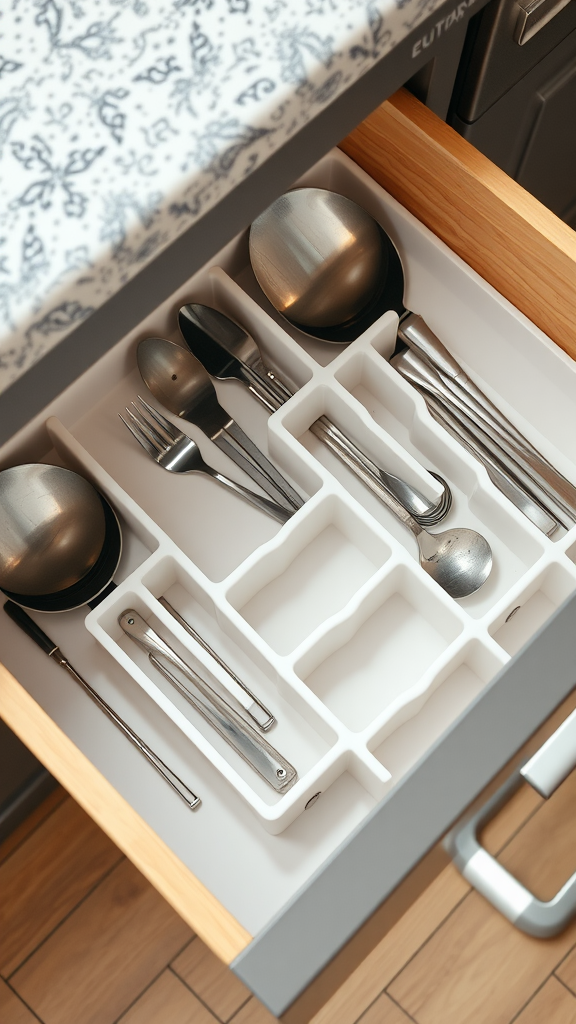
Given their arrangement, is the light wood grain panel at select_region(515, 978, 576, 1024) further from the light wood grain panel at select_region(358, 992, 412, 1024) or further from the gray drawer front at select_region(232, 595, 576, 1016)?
the gray drawer front at select_region(232, 595, 576, 1016)

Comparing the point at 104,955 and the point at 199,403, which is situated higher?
the point at 199,403

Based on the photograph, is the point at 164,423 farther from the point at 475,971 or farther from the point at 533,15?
the point at 475,971

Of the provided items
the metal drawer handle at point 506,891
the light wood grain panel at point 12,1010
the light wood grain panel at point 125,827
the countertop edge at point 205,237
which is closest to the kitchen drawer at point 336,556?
the light wood grain panel at point 125,827

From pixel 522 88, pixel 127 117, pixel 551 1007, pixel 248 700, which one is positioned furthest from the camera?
pixel 551 1007

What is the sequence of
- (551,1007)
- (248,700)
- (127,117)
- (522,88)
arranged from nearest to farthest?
(127,117), (248,700), (522,88), (551,1007)

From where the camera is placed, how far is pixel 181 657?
0.69 m

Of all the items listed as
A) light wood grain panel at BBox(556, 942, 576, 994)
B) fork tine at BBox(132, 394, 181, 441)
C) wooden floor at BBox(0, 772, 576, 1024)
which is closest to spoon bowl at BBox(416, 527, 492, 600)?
fork tine at BBox(132, 394, 181, 441)

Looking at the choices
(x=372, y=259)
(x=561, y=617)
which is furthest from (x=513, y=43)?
(x=561, y=617)

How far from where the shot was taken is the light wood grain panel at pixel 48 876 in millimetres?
1130

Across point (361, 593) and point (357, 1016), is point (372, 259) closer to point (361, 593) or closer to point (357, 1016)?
point (361, 593)

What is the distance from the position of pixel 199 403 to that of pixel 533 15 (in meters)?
A: 0.38

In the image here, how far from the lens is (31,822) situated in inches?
46.0

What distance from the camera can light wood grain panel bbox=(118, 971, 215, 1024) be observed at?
1093 mm

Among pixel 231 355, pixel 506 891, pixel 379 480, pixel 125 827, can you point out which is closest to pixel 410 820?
pixel 125 827
